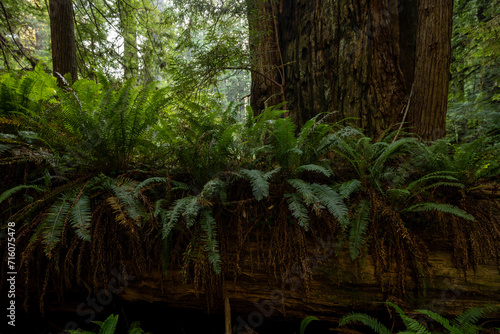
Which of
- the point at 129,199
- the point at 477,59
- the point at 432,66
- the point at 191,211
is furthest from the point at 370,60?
the point at 477,59

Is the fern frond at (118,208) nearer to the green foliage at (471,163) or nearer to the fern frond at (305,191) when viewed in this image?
the fern frond at (305,191)

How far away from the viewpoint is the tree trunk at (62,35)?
11.7ft

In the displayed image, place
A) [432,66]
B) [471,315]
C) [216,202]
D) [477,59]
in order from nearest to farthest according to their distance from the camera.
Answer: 1. [471,315]
2. [216,202]
3. [432,66]
4. [477,59]

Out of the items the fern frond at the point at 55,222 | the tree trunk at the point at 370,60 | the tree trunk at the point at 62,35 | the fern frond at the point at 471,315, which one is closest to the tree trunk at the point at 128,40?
the tree trunk at the point at 62,35

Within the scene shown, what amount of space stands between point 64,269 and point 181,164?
1.11 m

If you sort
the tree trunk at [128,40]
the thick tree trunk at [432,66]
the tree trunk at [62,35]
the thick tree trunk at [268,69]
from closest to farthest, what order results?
the thick tree trunk at [432,66] < the tree trunk at [62,35] < the thick tree trunk at [268,69] < the tree trunk at [128,40]

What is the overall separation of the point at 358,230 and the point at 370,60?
225cm

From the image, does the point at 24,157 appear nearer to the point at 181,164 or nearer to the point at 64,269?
the point at 64,269

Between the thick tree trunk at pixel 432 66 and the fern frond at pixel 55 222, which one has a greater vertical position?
the thick tree trunk at pixel 432 66

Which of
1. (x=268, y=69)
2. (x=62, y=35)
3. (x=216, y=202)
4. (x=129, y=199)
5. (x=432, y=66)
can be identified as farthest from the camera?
(x=268, y=69)

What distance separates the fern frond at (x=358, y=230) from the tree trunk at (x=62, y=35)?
13.8ft

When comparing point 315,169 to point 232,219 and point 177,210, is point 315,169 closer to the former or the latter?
point 232,219

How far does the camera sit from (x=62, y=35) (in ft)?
11.8

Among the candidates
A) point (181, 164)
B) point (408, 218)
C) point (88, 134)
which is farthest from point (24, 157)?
point (408, 218)
